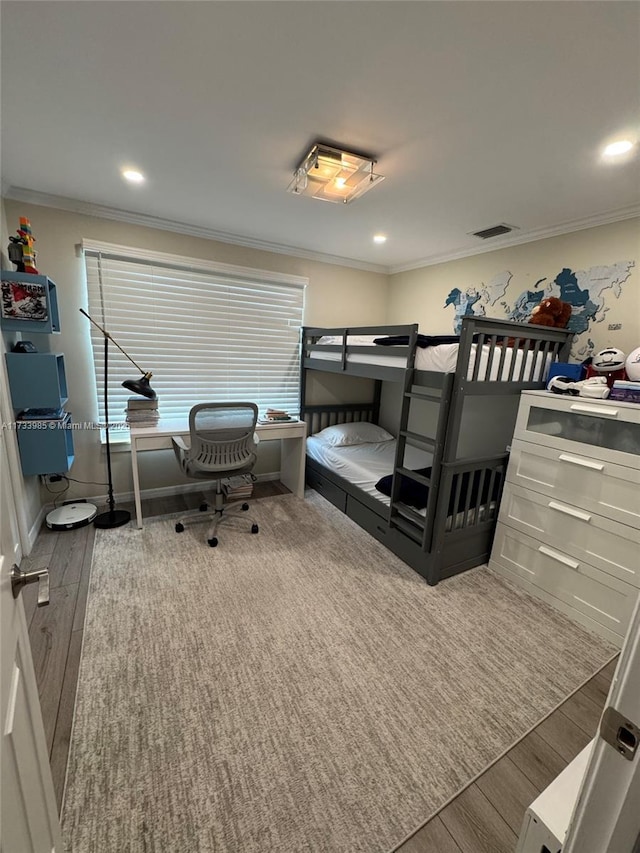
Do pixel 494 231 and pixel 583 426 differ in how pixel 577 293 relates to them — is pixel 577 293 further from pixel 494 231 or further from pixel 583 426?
pixel 583 426

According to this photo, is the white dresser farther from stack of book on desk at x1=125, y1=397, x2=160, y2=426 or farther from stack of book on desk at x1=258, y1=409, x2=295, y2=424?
stack of book on desk at x1=125, y1=397, x2=160, y2=426

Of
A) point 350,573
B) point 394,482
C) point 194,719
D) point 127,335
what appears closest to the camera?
point 194,719

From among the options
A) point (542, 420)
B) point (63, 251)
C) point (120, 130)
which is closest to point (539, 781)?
point (542, 420)

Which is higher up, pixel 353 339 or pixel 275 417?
pixel 353 339

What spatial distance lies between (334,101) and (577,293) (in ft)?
6.71

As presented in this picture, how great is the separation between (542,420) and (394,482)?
1030mm

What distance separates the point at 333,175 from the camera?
1.88 m

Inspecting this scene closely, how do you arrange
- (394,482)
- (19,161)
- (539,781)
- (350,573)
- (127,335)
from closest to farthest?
(539,781)
(19,161)
(350,573)
(394,482)
(127,335)

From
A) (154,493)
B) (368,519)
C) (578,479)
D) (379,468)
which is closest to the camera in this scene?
(578,479)

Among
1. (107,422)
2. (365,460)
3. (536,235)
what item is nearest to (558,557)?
(365,460)

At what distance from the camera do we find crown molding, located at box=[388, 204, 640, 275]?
2.16 meters

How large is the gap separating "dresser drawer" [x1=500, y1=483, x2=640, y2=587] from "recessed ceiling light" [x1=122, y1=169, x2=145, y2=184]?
3078 millimetres

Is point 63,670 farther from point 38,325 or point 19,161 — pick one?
point 19,161

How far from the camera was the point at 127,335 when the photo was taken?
9.77ft
